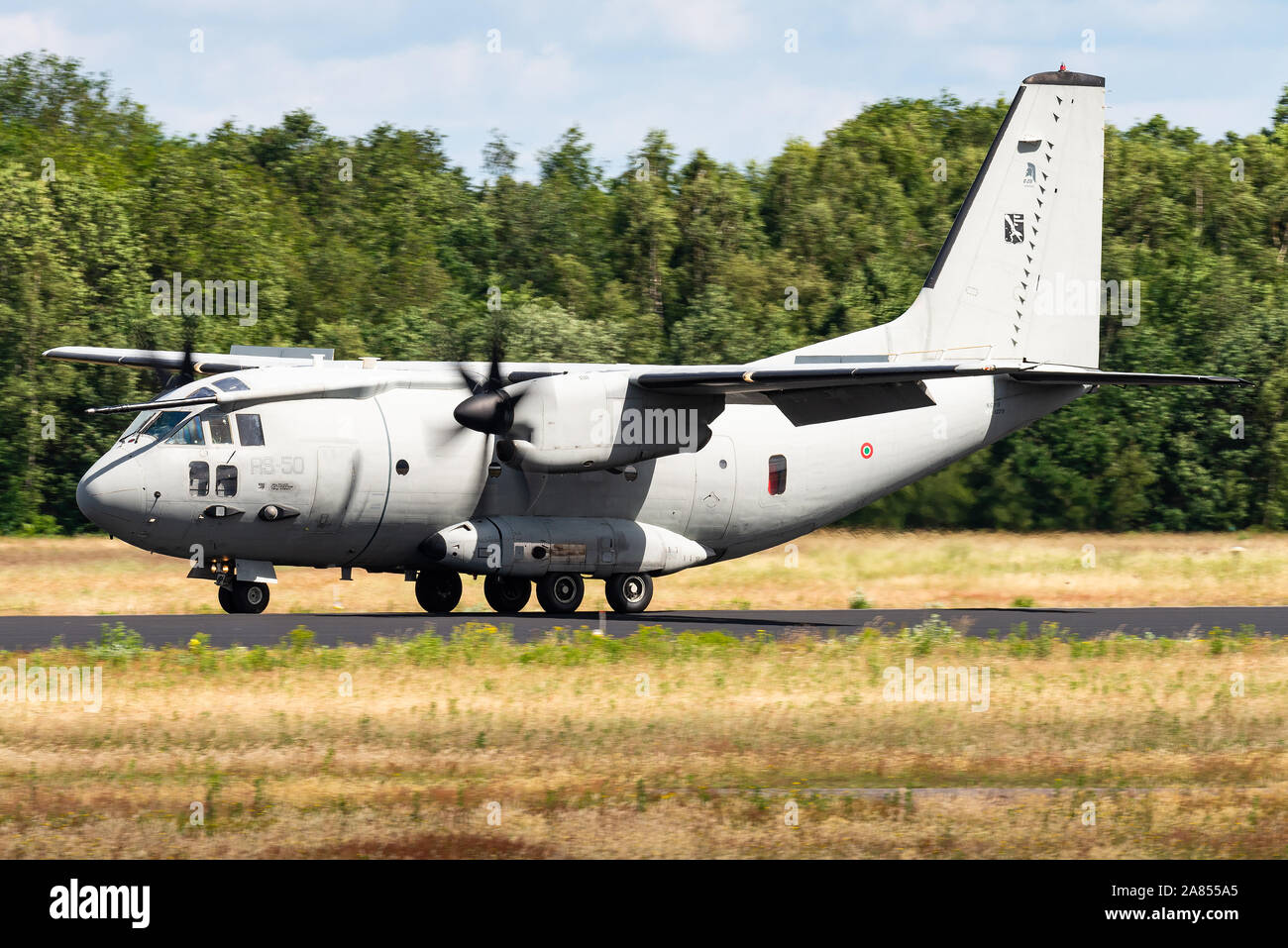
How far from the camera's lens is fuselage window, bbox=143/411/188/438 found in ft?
69.4

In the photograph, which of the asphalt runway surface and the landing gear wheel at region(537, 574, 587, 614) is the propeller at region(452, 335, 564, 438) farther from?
the asphalt runway surface

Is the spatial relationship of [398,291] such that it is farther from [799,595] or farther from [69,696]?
[69,696]

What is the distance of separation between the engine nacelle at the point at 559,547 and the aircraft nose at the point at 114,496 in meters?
4.28

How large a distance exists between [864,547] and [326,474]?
14.4m

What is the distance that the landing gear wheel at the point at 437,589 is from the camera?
2445cm

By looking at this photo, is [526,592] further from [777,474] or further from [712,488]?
[777,474]

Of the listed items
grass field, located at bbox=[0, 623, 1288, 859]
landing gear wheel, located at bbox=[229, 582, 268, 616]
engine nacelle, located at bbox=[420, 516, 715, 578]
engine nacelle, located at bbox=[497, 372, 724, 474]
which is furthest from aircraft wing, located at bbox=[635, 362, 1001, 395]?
landing gear wheel, located at bbox=[229, 582, 268, 616]

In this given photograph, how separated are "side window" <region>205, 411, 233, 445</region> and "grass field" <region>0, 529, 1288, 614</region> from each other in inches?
174

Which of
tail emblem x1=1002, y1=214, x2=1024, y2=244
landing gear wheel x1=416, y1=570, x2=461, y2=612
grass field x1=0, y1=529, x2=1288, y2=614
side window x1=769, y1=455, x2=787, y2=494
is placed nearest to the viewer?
landing gear wheel x1=416, y1=570, x2=461, y2=612

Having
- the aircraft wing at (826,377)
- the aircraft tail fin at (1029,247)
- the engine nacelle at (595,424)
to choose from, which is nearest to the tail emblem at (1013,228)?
the aircraft tail fin at (1029,247)

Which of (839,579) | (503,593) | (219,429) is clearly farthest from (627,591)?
(839,579)

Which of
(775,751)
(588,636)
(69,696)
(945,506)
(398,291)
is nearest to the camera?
(775,751)
